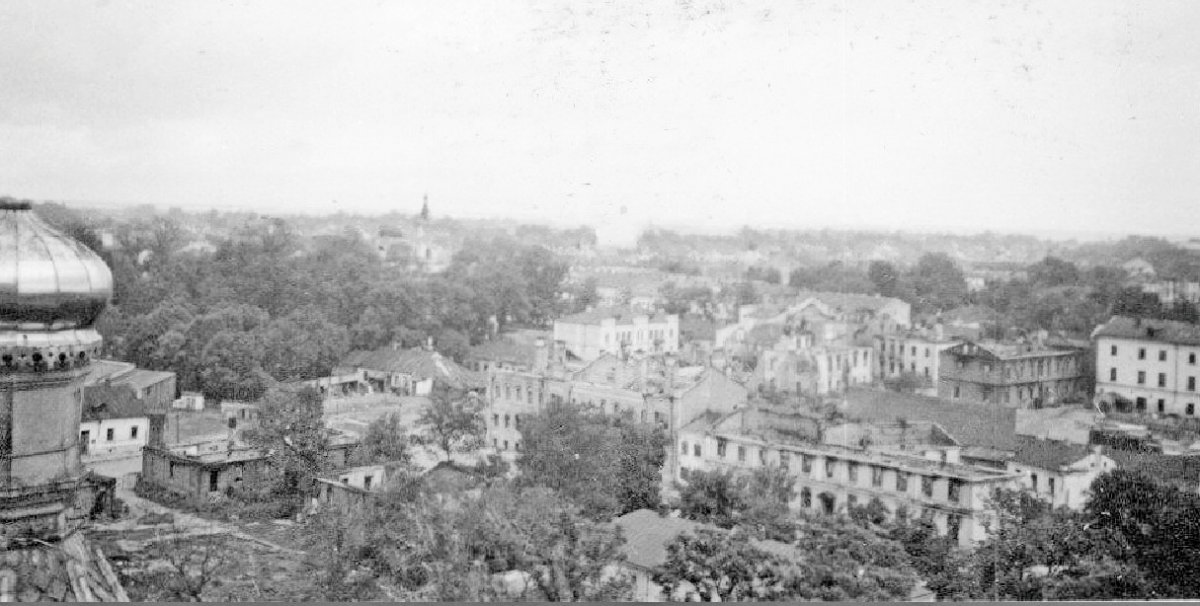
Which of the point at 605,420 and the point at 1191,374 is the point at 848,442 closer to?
the point at 605,420

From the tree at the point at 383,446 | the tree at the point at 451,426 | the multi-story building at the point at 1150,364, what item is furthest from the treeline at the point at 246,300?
the multi-story building at the point at 1150,364

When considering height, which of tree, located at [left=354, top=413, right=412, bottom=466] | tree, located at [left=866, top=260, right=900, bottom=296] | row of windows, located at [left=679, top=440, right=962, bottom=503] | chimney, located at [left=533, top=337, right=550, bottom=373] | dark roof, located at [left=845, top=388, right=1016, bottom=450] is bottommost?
dark roof, located at [left=845, top=388, right=1016, bottom=450]

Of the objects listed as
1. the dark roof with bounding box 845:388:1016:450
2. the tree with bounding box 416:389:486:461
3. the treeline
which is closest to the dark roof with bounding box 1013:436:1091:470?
the dark roof with bounding box 845:388:1016:450

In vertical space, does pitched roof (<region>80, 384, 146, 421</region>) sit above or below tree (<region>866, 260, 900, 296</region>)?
below

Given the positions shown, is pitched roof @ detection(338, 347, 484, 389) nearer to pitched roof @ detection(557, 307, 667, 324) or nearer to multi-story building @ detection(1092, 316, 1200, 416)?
pitched roof @ detection(557, 307, 667, 324)

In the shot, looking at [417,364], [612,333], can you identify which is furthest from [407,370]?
[612,333]

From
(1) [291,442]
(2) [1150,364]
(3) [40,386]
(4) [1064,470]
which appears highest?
(3) [40,386]

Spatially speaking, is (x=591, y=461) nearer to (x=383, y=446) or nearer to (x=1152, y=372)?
(x=383, y=446)
